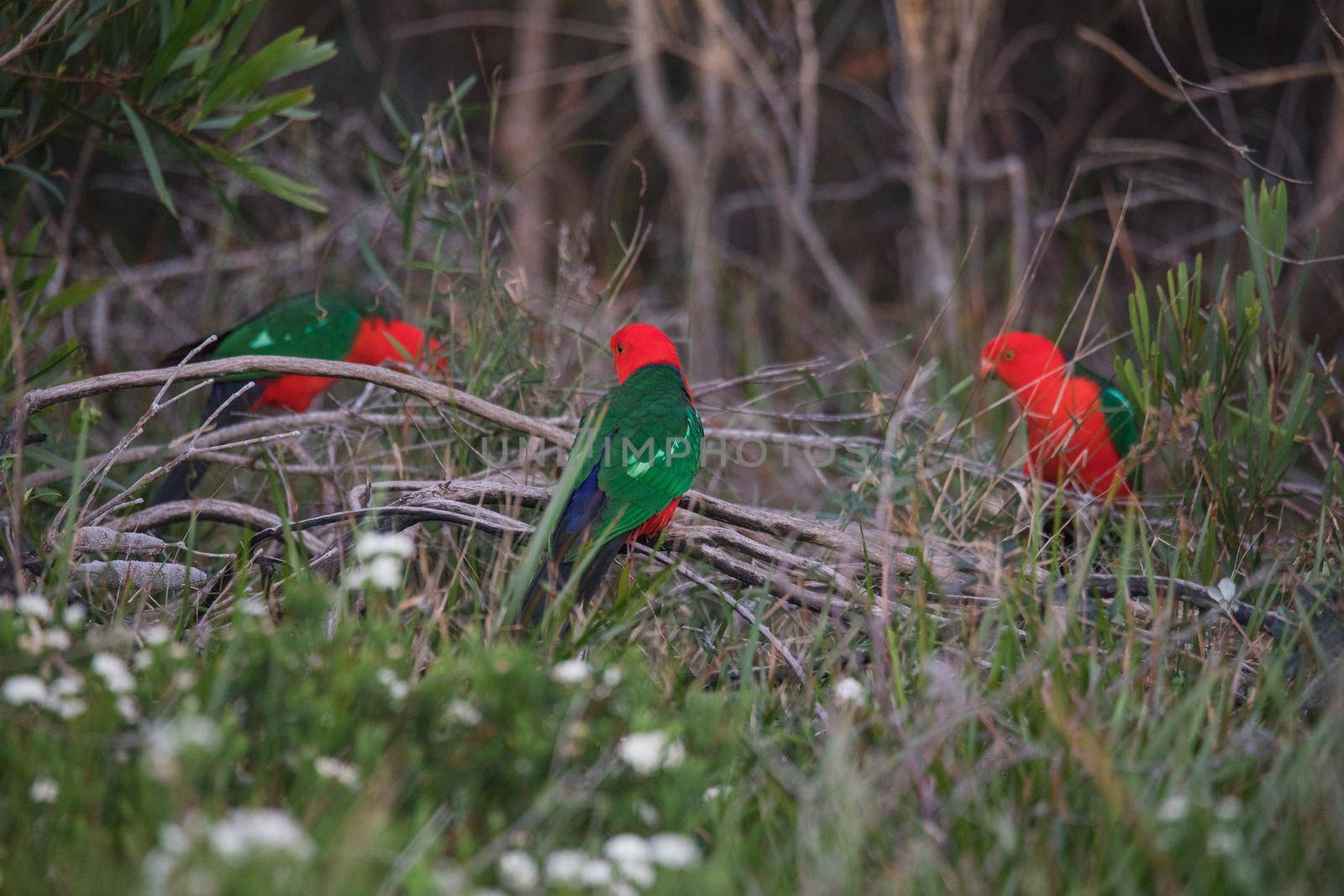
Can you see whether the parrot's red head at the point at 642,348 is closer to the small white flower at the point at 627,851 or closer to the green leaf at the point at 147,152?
the green leaf at the point at 147,152

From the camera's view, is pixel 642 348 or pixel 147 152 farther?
pixel 642 348

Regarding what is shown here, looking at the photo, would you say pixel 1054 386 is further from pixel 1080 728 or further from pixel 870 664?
pixel 1080 728

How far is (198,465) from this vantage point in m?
3.57

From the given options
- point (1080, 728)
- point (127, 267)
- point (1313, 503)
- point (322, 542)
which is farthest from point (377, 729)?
point (127, 267)

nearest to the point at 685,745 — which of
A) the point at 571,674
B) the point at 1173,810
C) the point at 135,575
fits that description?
the point at 571,674

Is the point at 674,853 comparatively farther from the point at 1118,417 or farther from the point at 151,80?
the point at 1118,417

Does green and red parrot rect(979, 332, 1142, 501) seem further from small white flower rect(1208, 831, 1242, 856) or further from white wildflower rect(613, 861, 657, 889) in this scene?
white wildflower rect(613, 861, 657, 889)

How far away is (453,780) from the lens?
1.54m

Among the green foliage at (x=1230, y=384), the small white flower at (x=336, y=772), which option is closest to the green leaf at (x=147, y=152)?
the small white flower at (x=336, y=772)

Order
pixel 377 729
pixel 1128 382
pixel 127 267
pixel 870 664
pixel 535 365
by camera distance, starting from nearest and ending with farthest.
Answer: pixel 377 729, pixel 870 664, pixel 1128 382, pixel 535 365, pixel 127 267

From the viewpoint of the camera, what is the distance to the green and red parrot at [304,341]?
386 cm

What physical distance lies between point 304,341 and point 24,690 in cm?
263

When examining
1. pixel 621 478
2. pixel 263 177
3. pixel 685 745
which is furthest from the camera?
pixel 263 177

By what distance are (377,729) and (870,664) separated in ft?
4.08
